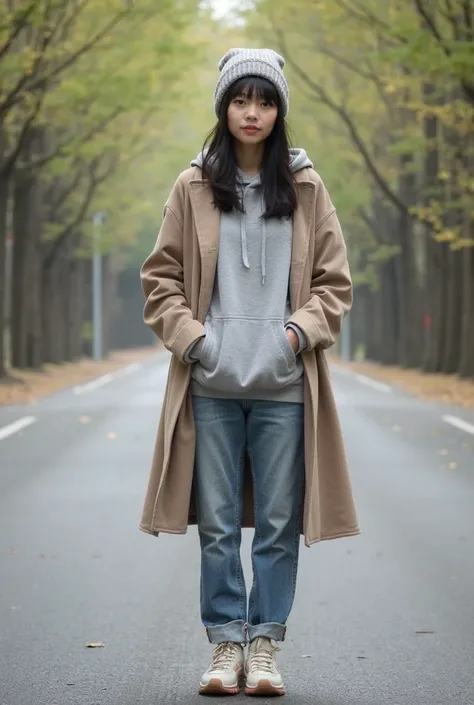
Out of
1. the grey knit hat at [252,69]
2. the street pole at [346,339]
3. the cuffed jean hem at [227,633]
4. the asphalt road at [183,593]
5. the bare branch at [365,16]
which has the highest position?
the bare branch at [365,16]

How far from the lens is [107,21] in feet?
100

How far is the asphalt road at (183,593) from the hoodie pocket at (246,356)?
997 mm

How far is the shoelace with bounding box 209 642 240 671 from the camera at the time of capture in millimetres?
4922

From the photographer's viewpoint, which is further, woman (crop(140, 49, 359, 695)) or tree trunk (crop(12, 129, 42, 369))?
tree trunk (crop(12, 129, 42, 369))

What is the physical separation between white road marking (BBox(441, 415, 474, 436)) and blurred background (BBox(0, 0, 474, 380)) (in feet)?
15.4

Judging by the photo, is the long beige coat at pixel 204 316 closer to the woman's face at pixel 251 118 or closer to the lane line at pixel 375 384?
the woman's face at pixel 251 118

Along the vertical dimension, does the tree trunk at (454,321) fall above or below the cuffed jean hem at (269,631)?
below

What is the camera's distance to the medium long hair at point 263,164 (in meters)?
4.82

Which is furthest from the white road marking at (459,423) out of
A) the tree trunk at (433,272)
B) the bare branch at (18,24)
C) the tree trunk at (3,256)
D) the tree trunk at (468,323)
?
the tree trunk at (433,272)

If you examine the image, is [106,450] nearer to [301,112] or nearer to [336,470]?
[336,470]

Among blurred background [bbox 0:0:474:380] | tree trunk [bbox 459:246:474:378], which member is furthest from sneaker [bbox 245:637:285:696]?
tree trunk [bbox 459:246:474:378]

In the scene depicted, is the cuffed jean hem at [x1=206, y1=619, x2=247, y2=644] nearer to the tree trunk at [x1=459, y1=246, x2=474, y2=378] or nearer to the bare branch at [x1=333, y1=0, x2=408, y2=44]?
the bare branch at [x1=333, y1=0, x2=408, y2=44]

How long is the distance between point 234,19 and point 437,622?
29.3 m

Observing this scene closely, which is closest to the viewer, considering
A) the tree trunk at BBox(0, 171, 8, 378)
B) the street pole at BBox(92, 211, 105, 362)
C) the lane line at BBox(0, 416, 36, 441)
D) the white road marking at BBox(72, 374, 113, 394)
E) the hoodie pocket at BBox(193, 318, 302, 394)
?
the hoodie pocket at BBox(193, 318, 302, 394)
